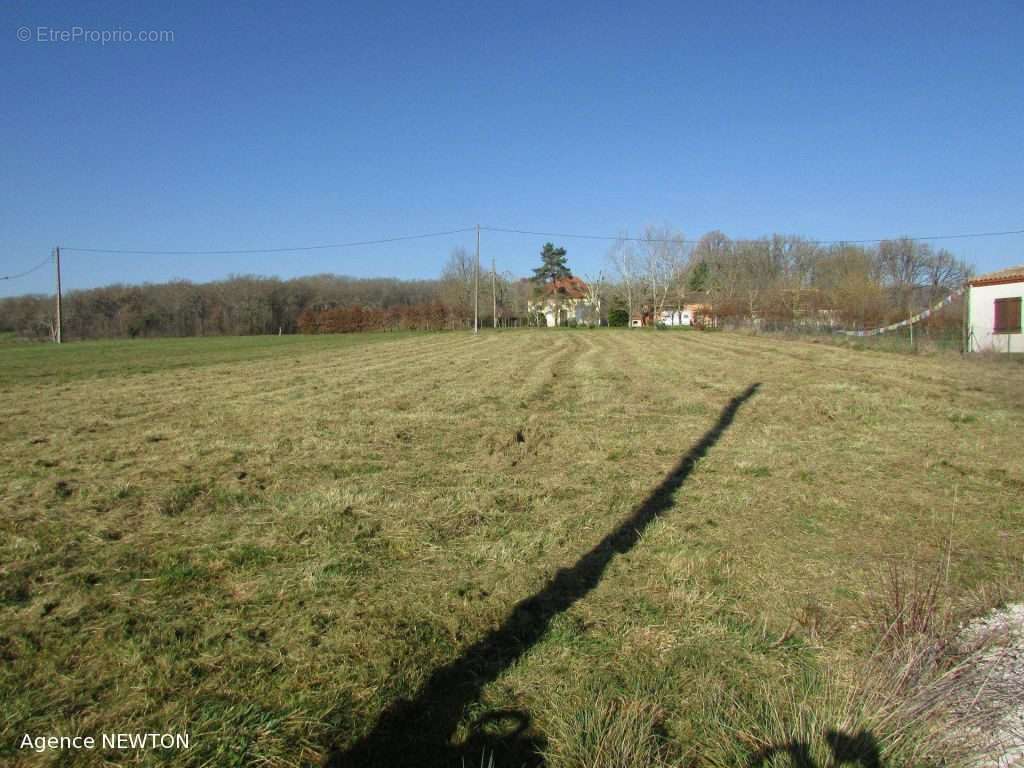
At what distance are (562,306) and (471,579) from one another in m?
83.2

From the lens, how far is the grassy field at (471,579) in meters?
2.23

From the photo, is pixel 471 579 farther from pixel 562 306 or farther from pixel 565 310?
pixel 565 310

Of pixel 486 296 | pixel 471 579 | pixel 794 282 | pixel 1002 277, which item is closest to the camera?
pixel 471 579

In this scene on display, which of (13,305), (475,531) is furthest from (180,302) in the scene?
(475,531)

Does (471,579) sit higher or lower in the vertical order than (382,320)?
lower

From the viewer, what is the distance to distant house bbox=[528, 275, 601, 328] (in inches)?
3329

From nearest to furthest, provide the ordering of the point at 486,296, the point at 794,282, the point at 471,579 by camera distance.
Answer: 1. the point at 471,579
2. the point at 794,282
3. the point at 486,296

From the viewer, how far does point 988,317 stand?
2409cm

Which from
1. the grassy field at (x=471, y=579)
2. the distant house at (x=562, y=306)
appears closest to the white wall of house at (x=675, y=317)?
the distant house at (x=562, y=306)

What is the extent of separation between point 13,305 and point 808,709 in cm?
8039

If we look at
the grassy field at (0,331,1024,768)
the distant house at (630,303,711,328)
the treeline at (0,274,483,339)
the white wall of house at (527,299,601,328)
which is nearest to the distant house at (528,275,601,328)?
the white wall of house at (527,299,601,328)

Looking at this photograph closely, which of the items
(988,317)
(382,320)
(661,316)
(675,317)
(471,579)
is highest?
(675,317)

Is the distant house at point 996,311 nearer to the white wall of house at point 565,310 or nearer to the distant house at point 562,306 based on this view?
the distant house at point 562,306

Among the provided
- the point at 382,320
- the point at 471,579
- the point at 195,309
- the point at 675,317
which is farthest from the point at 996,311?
the point at 195,309
